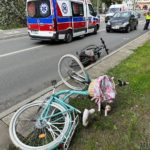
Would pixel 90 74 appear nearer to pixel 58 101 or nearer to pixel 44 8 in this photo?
pixel 58 101

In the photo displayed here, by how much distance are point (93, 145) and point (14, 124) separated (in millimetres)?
1221

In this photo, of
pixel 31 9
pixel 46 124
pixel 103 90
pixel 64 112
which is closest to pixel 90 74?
pixel 103 90

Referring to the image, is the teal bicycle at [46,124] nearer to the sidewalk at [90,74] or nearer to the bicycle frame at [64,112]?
the bicycle frame at [64,112]

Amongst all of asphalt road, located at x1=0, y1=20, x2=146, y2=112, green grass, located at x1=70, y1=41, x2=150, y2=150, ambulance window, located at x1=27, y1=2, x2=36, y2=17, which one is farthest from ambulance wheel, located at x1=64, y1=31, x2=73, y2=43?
green grass, located at x1=70, y1=41, x2=150, y2=150

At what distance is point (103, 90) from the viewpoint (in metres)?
4.19

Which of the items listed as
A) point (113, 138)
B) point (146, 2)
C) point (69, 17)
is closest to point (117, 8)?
point (69, 17)

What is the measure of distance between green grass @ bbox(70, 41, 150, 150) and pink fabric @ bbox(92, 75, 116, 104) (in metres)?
0.32

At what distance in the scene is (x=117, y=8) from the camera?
3412 centimetres

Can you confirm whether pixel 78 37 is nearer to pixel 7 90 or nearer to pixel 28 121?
pixel 7 90

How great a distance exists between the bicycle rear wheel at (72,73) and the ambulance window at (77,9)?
887cm

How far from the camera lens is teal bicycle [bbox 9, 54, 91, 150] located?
11.2 feet

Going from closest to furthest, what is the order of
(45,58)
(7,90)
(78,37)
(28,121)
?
(28,121) → (7,90) → (45,58) → (78,37)

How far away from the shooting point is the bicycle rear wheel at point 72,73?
470 centimetres

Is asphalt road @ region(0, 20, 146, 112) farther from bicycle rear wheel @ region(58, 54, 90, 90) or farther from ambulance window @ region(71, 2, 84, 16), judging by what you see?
ambulance window @ region(71, 2, 84, 16)
